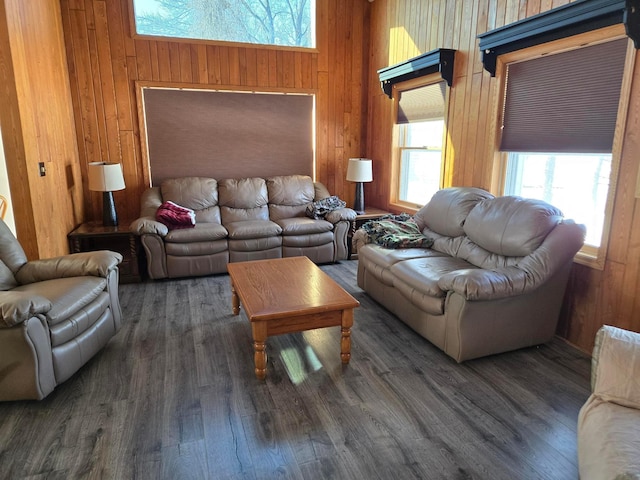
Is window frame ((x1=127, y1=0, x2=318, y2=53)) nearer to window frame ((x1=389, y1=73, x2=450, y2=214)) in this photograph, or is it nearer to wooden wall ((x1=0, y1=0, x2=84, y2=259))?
wooden wall ((x1=0, y1=0, x2=84, y2=259))

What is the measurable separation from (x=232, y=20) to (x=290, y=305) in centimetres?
393

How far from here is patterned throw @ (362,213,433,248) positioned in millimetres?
3449

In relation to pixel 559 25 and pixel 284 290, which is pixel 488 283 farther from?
pixel 559 25

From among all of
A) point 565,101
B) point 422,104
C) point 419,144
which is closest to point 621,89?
point 565,101

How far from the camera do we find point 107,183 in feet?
13.6

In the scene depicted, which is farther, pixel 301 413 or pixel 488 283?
pixel 488 283

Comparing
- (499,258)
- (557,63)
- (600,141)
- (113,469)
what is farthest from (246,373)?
(557,63)

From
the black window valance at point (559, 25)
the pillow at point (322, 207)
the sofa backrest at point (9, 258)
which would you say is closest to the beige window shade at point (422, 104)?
the black window valance at point (559, 25)

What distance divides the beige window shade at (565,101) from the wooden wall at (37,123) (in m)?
3.75

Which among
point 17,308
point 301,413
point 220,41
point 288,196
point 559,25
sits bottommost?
point 301,413

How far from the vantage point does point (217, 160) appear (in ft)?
16.4

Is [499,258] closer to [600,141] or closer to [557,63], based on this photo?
[600,141]

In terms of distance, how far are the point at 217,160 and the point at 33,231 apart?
2.29 metres

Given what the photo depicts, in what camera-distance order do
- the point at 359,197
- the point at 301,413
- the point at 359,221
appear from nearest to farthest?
the point at 301,413, the point at 359,221, the point at 359,197
